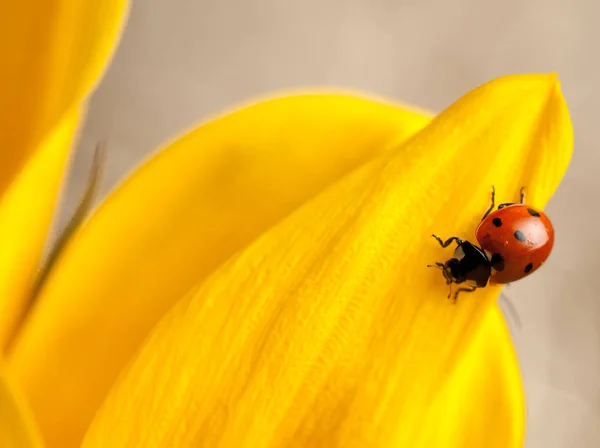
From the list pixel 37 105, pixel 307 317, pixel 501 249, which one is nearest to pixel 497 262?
pixel 501 249

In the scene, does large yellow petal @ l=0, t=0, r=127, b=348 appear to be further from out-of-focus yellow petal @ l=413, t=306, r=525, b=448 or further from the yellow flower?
out-of-focus yellow petal @ l=413, t=306, r=525, b=448

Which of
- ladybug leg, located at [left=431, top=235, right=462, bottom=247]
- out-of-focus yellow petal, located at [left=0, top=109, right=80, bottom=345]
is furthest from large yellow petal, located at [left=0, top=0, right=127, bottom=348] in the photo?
ladybug leg, located at [left=431, top=235, right=462, bottom=247]

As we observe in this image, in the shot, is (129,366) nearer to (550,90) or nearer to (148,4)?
(550,90)

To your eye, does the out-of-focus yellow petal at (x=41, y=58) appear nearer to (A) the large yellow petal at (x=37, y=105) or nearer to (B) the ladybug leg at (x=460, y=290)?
(A) the large yellow petal at (x=37, y=105)

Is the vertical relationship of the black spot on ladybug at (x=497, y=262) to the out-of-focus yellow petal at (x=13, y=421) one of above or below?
above

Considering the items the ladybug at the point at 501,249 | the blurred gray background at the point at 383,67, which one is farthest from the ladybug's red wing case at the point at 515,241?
the blurred gray background at the point at 383,67
